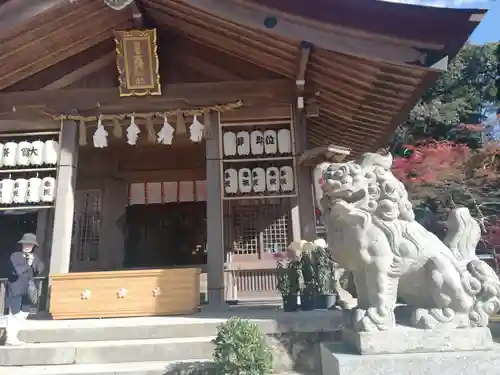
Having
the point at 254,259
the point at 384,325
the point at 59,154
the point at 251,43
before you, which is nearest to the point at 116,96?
the point at 59,154

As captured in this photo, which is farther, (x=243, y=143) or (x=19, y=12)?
(x=243, y=143)

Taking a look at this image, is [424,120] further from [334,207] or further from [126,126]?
[334,207]

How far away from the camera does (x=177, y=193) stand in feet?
37.9

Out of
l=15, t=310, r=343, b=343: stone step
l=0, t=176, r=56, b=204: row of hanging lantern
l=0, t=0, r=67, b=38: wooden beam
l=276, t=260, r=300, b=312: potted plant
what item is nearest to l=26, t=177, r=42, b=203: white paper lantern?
l=0, t=176, r=56, b=204: row of hanging lantern

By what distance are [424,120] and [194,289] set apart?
17326 millimetres

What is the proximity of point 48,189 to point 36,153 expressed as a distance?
32.0 inches

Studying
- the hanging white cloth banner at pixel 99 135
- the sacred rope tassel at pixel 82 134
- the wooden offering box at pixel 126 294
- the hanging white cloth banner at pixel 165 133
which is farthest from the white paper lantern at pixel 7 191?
the hanging white cloth banner at pixel 165 133

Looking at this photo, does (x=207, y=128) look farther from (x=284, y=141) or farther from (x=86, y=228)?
(x=86, y=228)

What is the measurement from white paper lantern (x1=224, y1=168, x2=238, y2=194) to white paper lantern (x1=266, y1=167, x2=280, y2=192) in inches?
23.8

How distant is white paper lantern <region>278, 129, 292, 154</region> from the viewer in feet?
26.6

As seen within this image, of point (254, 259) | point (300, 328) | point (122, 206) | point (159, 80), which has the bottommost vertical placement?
point (300, 328)

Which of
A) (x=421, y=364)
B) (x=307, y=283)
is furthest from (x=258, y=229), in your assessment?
(x=421, y=364)

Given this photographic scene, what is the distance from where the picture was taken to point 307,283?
6.21 meters

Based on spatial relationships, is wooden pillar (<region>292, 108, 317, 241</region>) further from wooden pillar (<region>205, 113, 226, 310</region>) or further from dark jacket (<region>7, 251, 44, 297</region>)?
dark jacket (<region>7, 251, 44, 297</region>)
